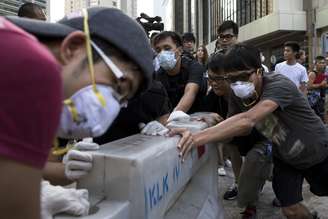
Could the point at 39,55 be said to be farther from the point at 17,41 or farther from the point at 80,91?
the point at 80,91

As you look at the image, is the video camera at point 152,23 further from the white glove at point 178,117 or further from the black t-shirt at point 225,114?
the white glove at point 178,117

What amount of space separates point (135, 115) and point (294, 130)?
3.90 feet

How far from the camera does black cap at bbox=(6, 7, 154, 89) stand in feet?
3.99

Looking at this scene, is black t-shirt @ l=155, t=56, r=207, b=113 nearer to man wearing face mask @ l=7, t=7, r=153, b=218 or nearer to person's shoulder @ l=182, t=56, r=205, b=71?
person's shoulder @ l=182, t=56, r=205, b=71

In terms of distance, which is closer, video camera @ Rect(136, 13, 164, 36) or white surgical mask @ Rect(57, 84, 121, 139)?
white surgical mask @ Rect(57, 84, 121, 139)

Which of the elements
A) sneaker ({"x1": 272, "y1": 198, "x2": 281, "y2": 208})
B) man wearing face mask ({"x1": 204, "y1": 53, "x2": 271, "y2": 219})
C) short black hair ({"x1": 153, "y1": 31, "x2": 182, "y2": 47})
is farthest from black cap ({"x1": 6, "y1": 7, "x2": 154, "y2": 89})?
sneaker ({"x1": 272, "y1": 198, "x2": 281, "y2": 208})

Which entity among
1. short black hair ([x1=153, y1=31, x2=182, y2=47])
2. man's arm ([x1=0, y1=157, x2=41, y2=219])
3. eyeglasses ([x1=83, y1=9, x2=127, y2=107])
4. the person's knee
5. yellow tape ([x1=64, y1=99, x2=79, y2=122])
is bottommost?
the person's knee

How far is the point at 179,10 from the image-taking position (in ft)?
219

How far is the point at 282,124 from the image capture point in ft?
Answer: 11.5

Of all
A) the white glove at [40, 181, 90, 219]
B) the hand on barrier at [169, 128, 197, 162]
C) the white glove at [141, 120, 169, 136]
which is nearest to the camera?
the white glove at [40, 181, 90, 219]

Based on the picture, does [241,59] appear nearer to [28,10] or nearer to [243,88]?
[243,88]

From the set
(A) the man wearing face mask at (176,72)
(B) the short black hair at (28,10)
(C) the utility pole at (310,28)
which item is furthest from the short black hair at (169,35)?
(C) the utility pole at (310,28)

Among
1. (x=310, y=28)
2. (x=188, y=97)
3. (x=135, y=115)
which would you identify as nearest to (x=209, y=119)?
(x=135, y=115)

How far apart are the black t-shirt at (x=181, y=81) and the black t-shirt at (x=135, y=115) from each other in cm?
141
